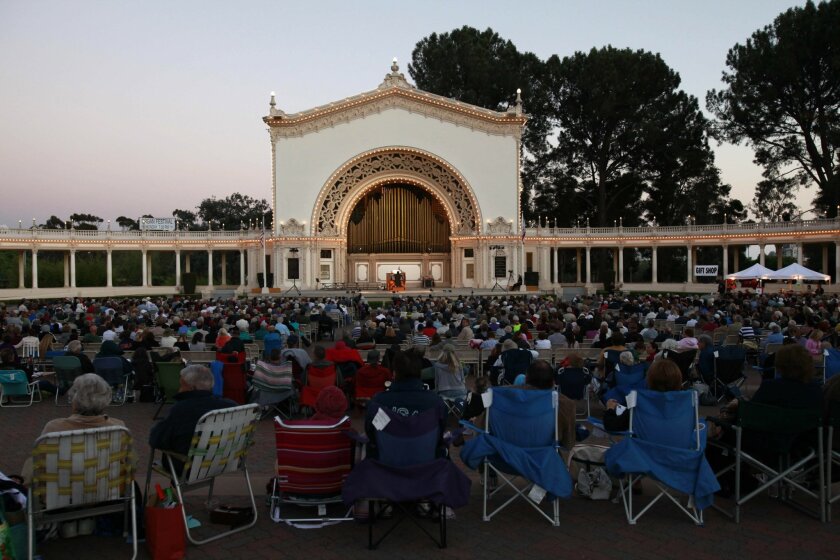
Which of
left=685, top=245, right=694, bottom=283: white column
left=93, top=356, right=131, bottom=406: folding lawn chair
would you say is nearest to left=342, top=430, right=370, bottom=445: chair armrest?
left=93, top=356, right=131, bottom=406: folding lawn chair

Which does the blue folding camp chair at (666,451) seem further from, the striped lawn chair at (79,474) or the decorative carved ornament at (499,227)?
the decorative carved ornament at (499,227)

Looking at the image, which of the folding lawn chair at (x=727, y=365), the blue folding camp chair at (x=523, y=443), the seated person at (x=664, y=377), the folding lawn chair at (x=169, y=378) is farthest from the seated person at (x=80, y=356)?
the folding lawn chair at (x=727, y=365)

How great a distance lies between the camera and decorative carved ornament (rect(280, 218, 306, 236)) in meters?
43.1

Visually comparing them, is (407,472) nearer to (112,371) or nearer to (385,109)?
(112,371)

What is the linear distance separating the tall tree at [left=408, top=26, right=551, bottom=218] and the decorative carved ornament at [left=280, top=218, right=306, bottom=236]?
2000 cm

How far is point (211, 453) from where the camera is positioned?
529 cm

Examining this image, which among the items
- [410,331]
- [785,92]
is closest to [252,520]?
[410,331]

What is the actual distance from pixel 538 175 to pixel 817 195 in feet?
65.2

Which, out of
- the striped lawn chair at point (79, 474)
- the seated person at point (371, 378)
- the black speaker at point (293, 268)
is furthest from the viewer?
the black speaker at point (293, 268)

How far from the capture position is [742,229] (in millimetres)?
42531

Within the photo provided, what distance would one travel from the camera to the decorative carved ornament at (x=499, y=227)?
144 ft

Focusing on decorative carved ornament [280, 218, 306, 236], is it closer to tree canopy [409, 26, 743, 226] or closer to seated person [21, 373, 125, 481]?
tree canopy [409, 26, 743, 226]

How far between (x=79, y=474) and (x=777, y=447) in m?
5.68

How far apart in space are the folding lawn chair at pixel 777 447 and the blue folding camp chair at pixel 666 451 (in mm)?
392
